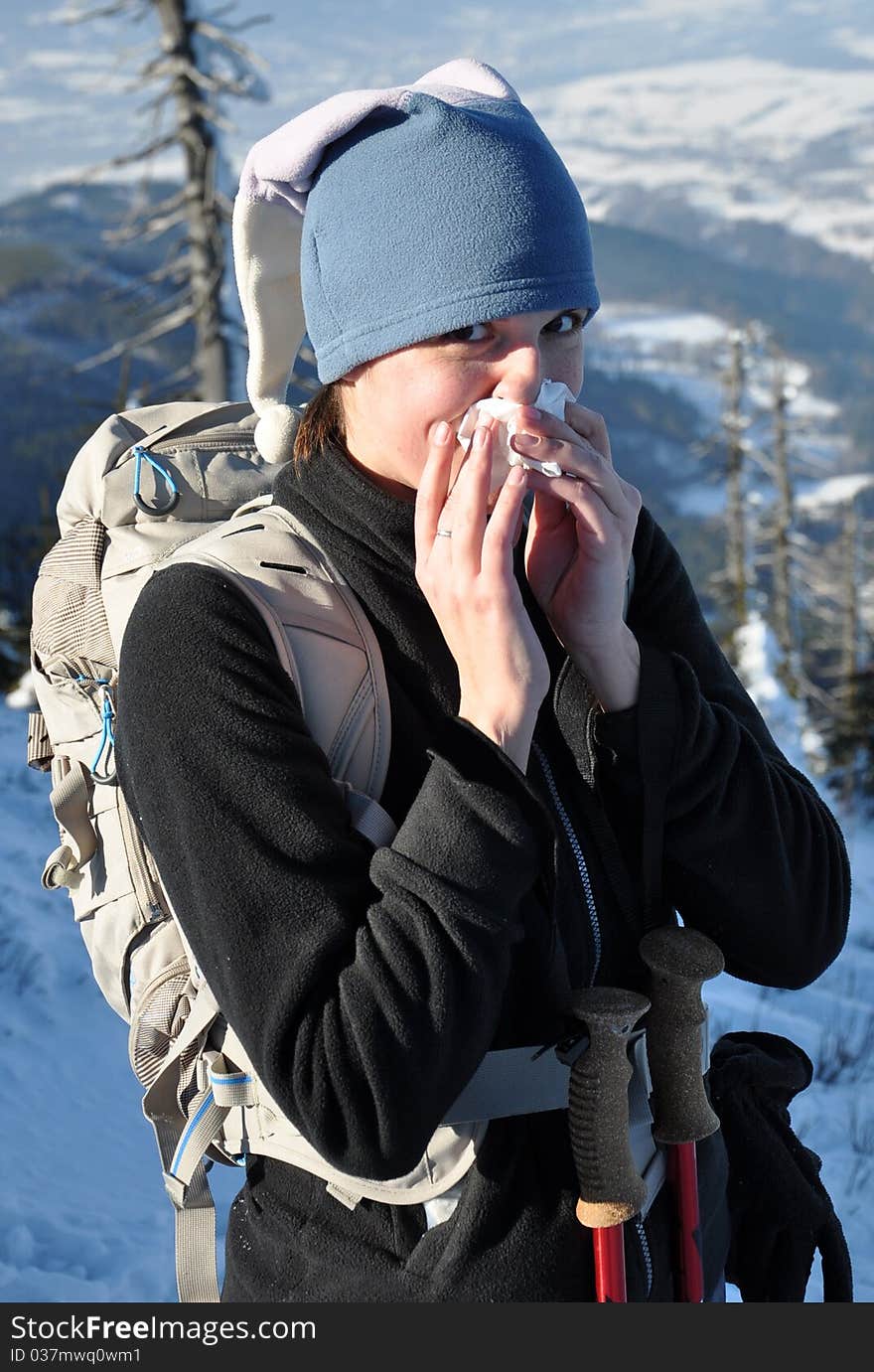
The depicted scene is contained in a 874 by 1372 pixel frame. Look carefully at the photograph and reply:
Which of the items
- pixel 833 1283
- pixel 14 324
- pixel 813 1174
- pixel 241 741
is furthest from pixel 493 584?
pixel 14 324

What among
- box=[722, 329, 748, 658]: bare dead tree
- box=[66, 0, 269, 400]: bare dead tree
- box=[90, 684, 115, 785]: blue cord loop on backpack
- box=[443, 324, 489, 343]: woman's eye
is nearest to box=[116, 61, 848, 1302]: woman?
box=[443, 324, 489, 343]: woman's eye

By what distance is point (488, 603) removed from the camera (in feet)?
4.79

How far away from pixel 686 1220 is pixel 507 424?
1.11m

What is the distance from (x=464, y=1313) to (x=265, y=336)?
56.4 inches

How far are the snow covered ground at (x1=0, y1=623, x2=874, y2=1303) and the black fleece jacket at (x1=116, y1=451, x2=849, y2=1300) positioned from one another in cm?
220

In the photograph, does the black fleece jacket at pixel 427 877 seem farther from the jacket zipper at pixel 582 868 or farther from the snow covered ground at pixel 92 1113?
the snow covered ground at pixel 92 1113

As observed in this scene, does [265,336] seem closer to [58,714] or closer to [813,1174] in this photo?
[58,714]

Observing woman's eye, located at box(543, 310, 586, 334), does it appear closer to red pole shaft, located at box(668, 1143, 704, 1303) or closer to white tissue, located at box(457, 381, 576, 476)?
white tissue, located at box(457, 381, 576, 476)

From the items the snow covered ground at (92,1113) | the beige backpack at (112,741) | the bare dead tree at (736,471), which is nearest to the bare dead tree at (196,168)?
the snow covered ground at (92,1113)

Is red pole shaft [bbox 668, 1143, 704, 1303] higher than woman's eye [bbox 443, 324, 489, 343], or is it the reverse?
woman's eye [bbox 443, 324, 489, 343]

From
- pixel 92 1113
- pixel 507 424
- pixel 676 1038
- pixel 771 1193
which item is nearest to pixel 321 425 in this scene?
pixel 507 424

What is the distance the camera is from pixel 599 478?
1.57 meters

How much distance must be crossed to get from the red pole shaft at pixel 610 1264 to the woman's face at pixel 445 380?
991 mm

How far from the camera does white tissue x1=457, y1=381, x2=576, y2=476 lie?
1.49 m
